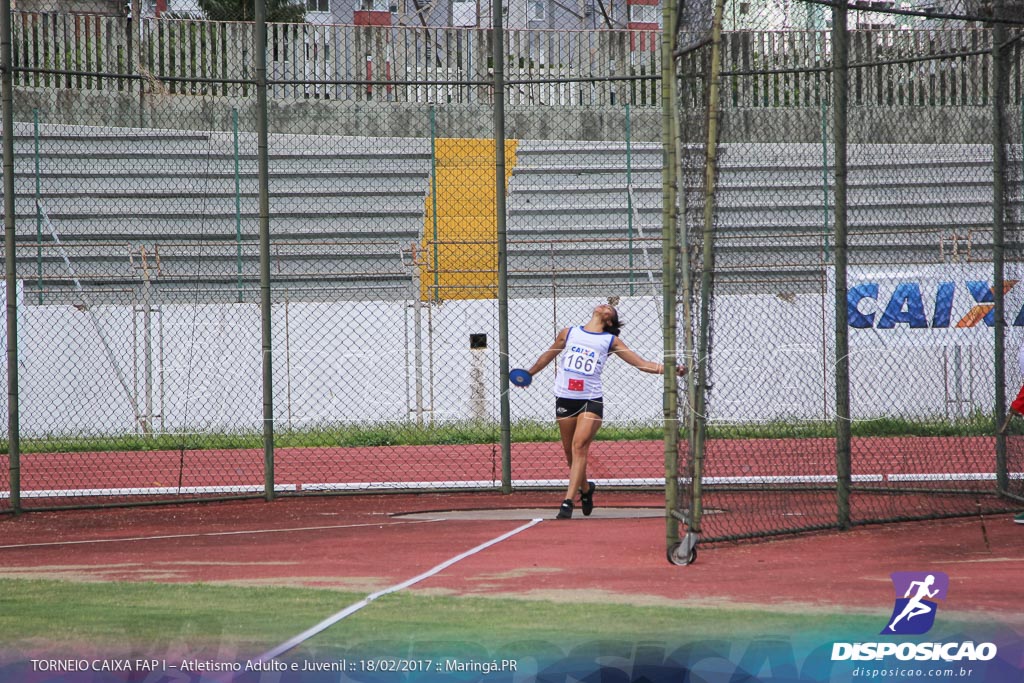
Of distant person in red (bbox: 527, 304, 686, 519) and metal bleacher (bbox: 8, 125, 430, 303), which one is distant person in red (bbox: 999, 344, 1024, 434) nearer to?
distant person in red (bbox: 527, 304, 686, 519)

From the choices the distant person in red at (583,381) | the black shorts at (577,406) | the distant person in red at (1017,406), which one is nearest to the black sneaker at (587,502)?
the distant person in red at (583,381)

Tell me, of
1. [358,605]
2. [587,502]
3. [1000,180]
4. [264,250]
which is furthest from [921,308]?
[358,605]

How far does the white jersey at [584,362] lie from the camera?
10117mm

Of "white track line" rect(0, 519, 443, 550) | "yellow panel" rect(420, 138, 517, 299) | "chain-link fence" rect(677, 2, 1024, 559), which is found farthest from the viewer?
"yellow panel" rect(420, 138, 517, 299)

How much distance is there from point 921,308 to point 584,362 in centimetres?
774

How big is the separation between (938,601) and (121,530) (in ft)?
21.0

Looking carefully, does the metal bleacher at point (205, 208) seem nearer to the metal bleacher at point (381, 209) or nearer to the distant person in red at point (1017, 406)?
the metal bleacher at point (381, 209)

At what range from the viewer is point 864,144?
794 inches

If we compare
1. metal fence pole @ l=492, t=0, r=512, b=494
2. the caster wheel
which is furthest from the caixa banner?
the caster wheel

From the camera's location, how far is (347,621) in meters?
6.17

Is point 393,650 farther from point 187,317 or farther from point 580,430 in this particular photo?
point 187,317

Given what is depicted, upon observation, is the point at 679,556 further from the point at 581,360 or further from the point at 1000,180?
the point at 1000,180

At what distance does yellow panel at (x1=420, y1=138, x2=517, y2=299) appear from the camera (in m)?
20.3

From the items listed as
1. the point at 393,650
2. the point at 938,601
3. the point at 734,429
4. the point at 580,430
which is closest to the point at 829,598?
the point at 938,601
